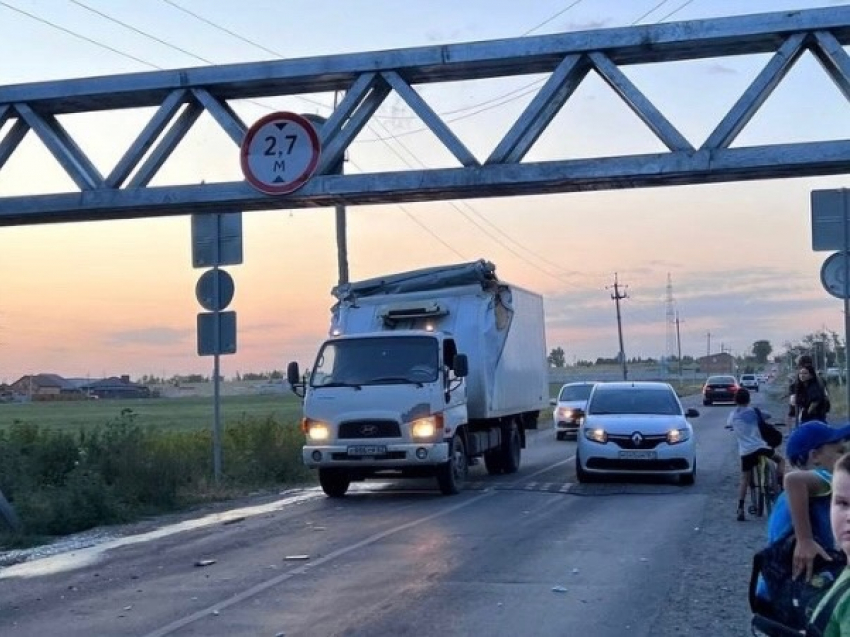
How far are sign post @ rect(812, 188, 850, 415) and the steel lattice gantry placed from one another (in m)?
2.48

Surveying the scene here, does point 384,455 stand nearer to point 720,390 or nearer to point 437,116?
point 437,116

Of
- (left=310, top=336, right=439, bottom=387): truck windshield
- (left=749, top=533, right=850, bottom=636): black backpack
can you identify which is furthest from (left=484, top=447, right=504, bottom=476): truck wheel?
(left=749, top=533, right=850, bottom=636): black backpack

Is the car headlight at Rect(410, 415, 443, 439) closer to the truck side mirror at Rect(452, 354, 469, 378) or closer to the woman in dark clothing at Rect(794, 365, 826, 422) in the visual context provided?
the truck side mirror at Rect(452, 354, 469, 378)

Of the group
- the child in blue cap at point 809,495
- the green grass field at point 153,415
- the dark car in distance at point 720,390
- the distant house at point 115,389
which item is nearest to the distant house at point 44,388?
the distant house at point 115,389

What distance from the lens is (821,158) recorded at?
930 cm

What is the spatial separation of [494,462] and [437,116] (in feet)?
44.1

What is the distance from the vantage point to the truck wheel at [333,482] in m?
18.2

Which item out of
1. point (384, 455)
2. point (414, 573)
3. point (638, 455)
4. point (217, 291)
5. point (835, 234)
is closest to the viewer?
point (414, 573)

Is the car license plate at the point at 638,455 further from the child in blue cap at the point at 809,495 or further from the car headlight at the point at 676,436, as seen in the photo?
the child in blue cap at the point at 809,495

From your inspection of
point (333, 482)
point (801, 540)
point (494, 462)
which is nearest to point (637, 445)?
point (494, 462)

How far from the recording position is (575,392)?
35.3 metres

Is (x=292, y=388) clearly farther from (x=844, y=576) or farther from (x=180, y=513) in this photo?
(x=844, y=576)

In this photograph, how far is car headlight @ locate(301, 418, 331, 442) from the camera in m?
17.7

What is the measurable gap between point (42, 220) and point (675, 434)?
10.9 meters
